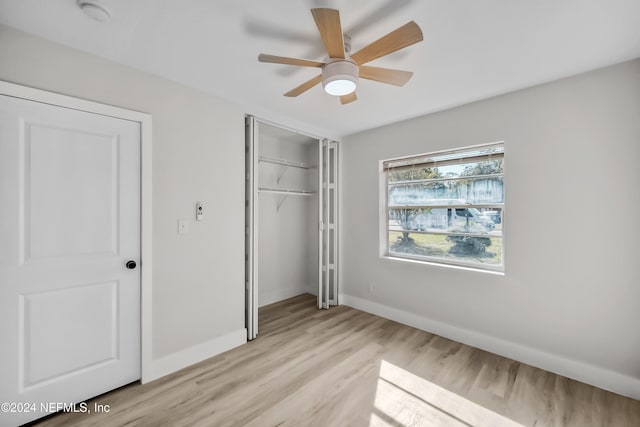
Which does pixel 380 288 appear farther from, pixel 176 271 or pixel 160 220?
pixel 160 220

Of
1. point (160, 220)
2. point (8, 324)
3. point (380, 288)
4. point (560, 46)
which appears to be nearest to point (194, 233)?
point (160, 220)

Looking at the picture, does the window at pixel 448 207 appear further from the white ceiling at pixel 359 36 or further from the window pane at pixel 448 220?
the white ceiling at pixel 359 36

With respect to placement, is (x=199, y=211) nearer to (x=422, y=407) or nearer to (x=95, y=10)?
(x=95, y=10)

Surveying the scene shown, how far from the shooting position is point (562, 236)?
2.25 m

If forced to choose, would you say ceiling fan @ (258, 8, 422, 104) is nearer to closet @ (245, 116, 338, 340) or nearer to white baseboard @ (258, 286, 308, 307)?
closet @ (245, 116, 338, 340)

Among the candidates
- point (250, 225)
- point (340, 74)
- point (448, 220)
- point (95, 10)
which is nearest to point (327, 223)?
point (250, 225)

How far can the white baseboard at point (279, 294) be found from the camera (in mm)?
3943

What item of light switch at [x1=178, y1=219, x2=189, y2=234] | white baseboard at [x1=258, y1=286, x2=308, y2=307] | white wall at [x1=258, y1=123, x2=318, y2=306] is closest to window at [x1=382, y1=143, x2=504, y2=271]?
white wall at [x1=258, y1=123, x2=318, y2=306]

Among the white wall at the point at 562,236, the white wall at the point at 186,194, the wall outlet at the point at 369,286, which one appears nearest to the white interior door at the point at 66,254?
the white wall at the point at 186,194

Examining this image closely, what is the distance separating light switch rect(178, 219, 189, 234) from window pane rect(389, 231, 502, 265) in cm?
246

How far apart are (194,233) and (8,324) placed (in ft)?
3.98

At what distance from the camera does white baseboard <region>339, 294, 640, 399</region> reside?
201cm

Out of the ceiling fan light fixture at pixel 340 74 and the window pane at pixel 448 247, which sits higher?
the ceiling fan light fixture at pixel 340 74

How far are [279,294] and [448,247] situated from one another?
2526 mm
